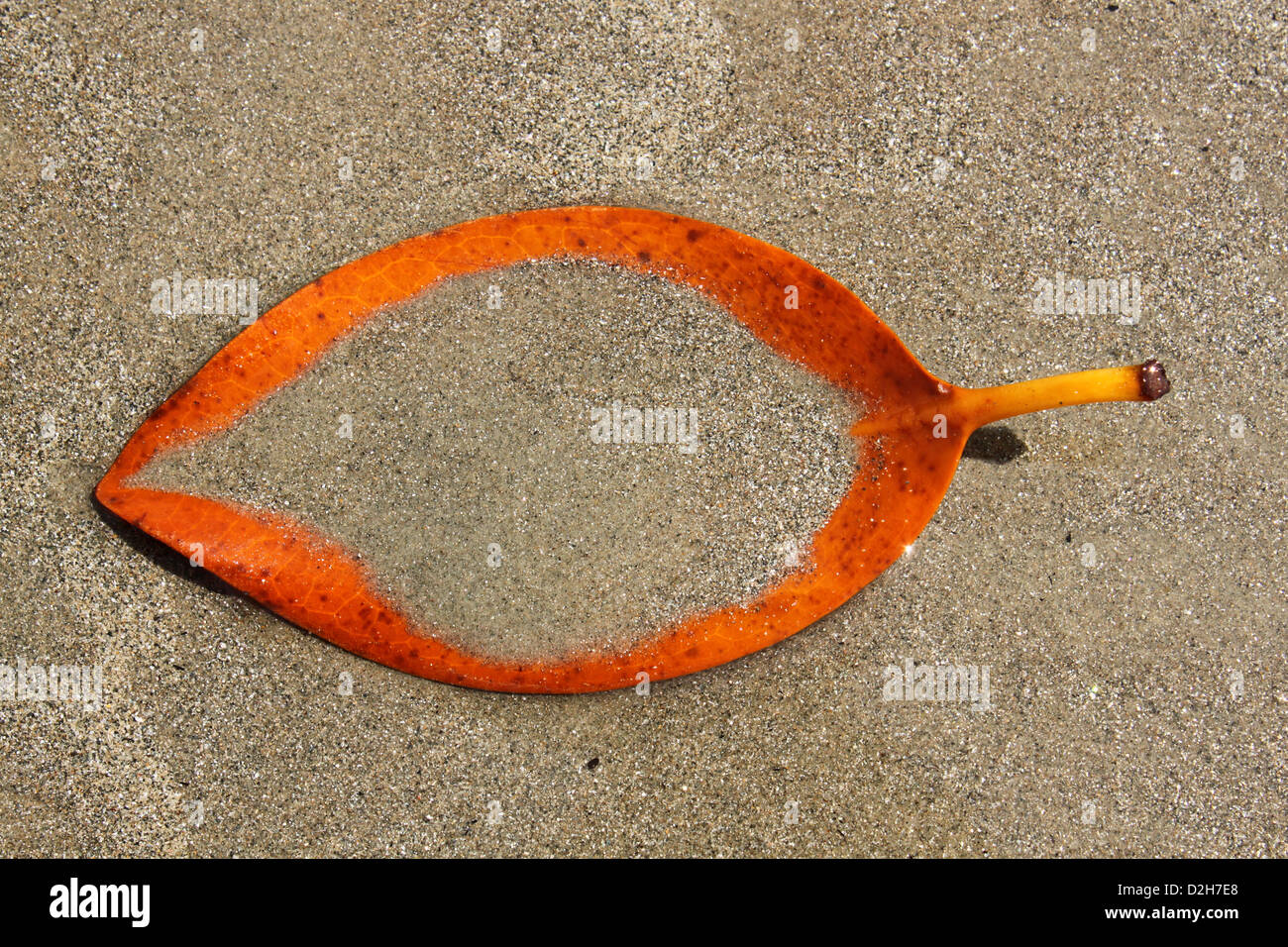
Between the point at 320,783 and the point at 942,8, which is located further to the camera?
the point at 942,8

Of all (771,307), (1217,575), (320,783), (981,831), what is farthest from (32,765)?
(1217,575)

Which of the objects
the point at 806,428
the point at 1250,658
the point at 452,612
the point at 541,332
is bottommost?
the point at 1250,658

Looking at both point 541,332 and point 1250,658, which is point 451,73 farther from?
point 1250,658

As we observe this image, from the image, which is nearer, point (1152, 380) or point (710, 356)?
point (1152, 380)
